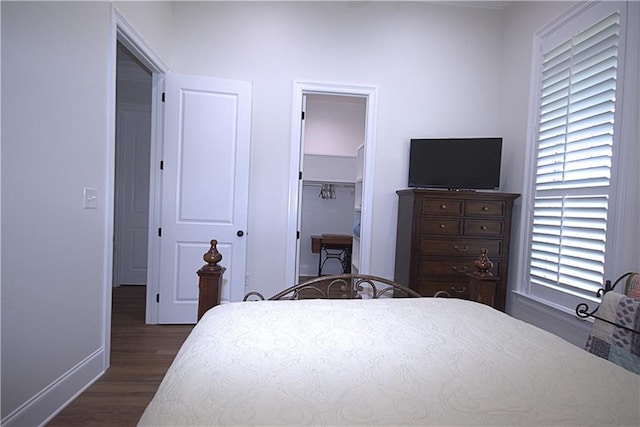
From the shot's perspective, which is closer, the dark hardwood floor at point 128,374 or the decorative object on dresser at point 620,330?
the decorative object on dresser at point 620,330

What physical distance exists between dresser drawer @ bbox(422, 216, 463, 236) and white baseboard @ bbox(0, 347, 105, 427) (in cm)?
250

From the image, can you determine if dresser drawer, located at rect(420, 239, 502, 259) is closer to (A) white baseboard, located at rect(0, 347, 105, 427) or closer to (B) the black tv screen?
(B) the black tv screen

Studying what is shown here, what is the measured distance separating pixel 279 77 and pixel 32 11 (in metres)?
1.89

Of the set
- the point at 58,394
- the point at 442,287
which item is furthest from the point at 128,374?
the point at 442,287

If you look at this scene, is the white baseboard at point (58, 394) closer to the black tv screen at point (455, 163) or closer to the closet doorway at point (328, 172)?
the black tv screen at point (455, 163)

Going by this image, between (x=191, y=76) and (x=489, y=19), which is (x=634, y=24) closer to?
(x=489, y=19)

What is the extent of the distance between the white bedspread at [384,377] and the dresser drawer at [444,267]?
154 cm

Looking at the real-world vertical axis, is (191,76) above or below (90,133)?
above

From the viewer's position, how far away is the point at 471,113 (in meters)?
3.29

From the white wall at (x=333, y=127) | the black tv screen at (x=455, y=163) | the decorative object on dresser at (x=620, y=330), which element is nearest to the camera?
the decorative object on dresser at (x=620, y=330)

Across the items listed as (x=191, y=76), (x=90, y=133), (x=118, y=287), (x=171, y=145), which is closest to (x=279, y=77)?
(x=191, y=76)

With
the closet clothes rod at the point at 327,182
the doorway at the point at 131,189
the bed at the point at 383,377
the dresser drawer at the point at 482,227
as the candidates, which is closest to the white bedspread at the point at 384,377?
the bed at the point at 383,377

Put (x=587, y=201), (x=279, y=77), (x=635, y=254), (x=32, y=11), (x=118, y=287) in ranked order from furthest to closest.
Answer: (x=118, y=287), (x=279, y=77), (x=587, y=201), (x=635, y=254), (x=32, y=11)

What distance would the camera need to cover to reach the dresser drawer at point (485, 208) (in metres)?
2.77
